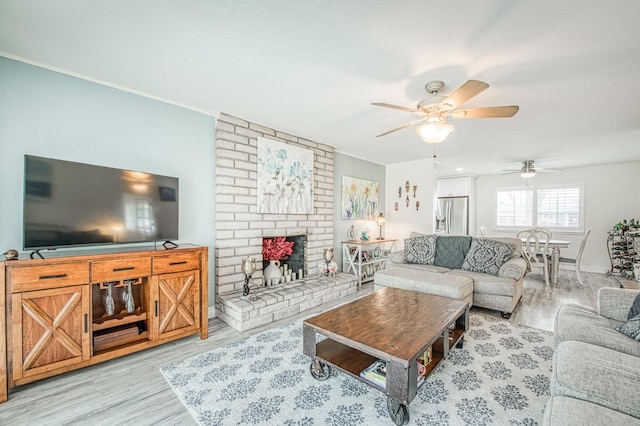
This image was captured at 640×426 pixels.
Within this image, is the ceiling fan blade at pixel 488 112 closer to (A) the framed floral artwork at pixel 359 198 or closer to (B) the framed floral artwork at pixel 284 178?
(B) the framed floral artwork at pixel 284 178

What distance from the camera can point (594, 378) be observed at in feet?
4.08

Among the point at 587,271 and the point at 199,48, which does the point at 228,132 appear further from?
the point at 587,271

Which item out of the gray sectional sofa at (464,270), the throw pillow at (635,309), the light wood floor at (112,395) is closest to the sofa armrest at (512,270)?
the gray sectional sofa at (464,270)

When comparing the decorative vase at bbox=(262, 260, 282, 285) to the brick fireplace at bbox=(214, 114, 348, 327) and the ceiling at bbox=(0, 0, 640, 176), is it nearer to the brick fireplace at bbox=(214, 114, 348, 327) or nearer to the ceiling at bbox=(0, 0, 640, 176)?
the brick fireplace at bbox=(214, 114, 348, 327)

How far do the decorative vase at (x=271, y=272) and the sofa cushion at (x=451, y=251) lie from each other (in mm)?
2427

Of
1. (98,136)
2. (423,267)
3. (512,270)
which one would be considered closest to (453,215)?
(423,267)

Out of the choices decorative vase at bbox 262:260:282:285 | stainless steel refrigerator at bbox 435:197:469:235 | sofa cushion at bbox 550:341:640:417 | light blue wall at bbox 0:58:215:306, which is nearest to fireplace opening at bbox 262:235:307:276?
decorative vase at bbox 262:260:282:285

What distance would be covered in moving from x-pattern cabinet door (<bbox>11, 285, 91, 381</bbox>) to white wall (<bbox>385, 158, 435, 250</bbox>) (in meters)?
5.32

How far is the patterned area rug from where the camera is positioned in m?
1.65

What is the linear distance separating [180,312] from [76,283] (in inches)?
33.0

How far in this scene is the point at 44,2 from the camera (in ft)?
5.05

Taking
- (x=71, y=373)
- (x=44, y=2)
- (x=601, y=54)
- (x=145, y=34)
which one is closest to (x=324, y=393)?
(x=71, y=373)

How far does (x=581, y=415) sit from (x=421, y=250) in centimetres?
338

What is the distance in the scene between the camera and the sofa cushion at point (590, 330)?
1.59 m
